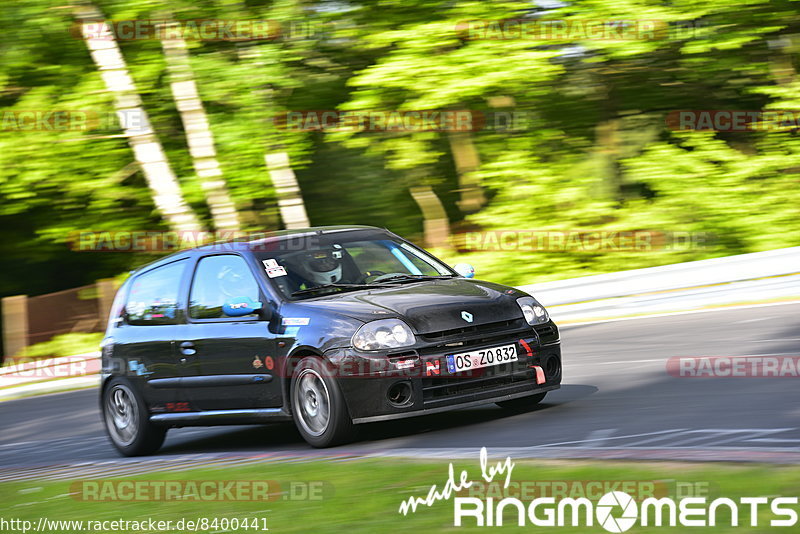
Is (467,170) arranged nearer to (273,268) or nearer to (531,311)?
(273,268)

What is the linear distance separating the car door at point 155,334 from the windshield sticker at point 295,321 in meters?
1.27

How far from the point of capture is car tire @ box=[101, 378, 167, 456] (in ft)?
29.8

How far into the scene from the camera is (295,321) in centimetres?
766

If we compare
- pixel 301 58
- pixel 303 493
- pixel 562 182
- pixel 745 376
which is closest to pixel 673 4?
pixel 562 182

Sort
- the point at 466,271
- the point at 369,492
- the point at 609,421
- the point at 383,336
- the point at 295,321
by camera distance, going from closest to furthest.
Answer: the point at 369,492
the point at 383,336
the point at 609,421
the point at 295,321
the point at 466,271

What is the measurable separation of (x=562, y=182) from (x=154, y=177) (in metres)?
6.80

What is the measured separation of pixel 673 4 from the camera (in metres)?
17.5

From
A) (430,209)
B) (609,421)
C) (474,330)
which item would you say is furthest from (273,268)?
(430,209)

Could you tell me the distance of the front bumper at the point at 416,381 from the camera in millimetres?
7281

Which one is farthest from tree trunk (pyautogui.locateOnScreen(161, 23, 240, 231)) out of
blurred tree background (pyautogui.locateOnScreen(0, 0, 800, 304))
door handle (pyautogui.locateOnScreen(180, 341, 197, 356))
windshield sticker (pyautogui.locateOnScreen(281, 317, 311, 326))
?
windshield sticker (pyautogui.locateOnScreen(281, 317, 311, 326))

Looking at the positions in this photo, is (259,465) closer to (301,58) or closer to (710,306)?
(710,306)

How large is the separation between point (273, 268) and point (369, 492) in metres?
2.63

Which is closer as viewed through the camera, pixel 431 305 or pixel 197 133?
pixel 431 305

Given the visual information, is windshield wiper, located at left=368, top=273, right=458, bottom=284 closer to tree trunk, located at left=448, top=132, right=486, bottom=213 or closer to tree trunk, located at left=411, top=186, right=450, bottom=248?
tree trunk, located at left=448, top=132, right=486, bottom=213
